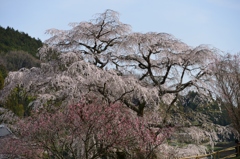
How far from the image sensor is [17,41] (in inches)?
2350

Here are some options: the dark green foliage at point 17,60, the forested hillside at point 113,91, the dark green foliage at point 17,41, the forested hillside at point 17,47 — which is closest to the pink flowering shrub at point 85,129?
the forested hillside at point 113,91

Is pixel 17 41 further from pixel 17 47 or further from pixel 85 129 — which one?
pixel 85 129

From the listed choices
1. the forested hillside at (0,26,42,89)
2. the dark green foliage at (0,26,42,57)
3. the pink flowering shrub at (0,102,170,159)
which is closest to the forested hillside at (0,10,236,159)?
the pink flowering shrub at (0,102,170,159)

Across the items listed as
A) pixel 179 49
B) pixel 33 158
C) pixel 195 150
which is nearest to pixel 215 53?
pixel 179 49

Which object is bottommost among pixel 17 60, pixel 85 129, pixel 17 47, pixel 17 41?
pixel 85 129

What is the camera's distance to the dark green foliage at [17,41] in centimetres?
5705

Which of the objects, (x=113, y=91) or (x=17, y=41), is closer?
(x=113, y=91)

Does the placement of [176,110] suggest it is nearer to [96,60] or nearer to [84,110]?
[96,60]

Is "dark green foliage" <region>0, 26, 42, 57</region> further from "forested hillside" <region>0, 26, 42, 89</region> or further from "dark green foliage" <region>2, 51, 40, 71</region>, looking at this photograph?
"dark green foliage" <region>2, 51, 40, 71</region>

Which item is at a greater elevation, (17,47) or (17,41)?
(17,41)

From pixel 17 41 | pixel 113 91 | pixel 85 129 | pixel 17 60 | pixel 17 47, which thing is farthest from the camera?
pixel 17 41

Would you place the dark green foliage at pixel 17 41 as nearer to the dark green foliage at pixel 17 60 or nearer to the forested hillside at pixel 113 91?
the dark green foliage at pixel 17 60

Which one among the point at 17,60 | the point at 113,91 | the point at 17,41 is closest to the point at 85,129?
the point at 113,91

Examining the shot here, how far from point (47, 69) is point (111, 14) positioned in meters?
3.21
